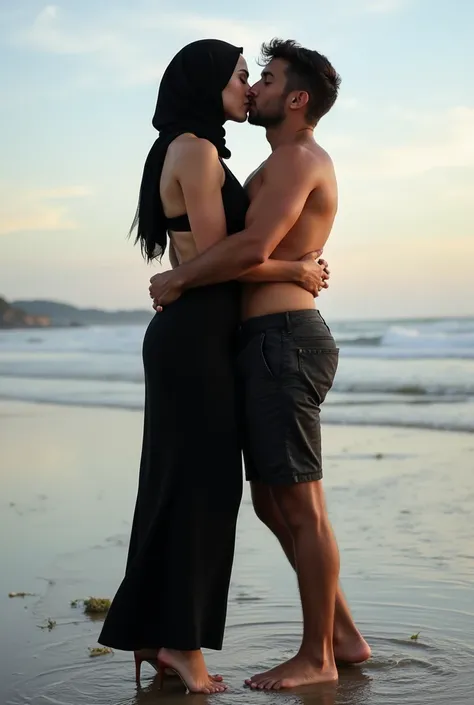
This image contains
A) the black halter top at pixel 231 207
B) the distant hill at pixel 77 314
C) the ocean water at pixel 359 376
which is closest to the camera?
the black halter top at pixel 231 207

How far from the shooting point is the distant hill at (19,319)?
39.7 meters

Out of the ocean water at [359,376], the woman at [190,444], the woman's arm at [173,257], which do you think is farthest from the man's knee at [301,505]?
the ocean water at [359,376]

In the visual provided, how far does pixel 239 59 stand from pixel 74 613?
2.15m

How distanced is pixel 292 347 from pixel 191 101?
0.90m

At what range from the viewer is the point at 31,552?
521cm

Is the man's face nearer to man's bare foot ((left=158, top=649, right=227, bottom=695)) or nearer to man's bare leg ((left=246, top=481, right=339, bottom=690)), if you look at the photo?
man's bare leg ((left=246, top=481, right=339, bottom=690))

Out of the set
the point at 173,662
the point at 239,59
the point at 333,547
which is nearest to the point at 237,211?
the point at 239,59

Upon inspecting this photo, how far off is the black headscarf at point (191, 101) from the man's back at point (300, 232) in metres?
0.25

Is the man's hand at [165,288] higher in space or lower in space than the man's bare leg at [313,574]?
higher

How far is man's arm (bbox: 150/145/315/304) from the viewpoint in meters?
3.61

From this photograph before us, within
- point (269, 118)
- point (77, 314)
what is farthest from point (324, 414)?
point (77, 314)

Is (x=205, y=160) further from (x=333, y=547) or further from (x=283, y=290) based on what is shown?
(x=333, y=547)

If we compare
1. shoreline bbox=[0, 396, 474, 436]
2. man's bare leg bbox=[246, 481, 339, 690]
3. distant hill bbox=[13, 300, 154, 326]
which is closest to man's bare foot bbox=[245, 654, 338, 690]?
man's bare leg bbox=[246, 481, 339, 690]

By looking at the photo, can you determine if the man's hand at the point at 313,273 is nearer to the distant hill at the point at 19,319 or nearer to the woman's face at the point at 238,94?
the woman's face at the point at 238,94
